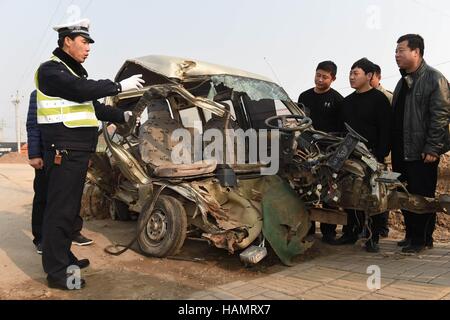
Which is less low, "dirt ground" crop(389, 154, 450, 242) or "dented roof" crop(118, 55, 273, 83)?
"dented roof" crop(118, 55, 273, 83)

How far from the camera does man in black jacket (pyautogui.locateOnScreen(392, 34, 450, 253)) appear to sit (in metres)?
4.47

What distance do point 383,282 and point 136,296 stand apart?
2.09 meters

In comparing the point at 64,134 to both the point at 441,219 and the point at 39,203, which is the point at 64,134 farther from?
the point at 441,219

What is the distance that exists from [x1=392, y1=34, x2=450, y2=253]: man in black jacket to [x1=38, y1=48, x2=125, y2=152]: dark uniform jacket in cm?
314

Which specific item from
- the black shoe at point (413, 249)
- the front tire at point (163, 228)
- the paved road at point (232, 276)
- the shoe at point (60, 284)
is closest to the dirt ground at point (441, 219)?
the paved road at point (232, 276)

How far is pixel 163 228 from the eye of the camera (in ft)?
14.9

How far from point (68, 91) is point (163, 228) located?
1.80 m

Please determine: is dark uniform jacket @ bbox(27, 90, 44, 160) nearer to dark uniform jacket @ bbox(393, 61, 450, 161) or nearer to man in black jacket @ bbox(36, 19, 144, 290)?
man in black jacket @ bbox(36, 19, 144, 290)

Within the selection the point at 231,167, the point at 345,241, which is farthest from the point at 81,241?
the point at 345,241

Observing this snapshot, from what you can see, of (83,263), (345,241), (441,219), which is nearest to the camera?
(83,263)

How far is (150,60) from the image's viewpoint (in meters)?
5.20

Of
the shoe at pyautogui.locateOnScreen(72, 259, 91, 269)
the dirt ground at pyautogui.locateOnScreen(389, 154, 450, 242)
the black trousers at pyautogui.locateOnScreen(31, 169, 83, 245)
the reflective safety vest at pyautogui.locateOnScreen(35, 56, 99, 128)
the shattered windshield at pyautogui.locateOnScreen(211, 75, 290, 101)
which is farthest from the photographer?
the dirt ground at pyautogui.locateOnScreen(389, 154, 450, 242)

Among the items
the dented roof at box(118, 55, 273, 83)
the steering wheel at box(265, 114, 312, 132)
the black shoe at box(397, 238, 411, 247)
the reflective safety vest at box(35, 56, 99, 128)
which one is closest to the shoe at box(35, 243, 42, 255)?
the reflective safety vest at box(35, 56, 99, 128)
